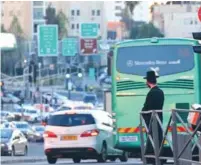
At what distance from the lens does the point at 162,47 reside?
96.7 feet

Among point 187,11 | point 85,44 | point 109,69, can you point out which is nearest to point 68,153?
point 109,69

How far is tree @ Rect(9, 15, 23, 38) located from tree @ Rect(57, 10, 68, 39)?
19.5ft

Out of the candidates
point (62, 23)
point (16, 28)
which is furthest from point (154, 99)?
point (62, 23)

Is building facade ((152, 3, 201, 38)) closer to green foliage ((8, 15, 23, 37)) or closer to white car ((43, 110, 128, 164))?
green foliage ((8, 15, 23, 37))

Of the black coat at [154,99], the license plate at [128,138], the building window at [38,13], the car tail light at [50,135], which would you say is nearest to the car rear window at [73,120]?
the car tail light at [50,135]

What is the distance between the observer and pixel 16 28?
16862cm

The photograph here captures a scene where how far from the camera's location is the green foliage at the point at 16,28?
166m

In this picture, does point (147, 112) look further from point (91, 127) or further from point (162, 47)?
point (91, 127)

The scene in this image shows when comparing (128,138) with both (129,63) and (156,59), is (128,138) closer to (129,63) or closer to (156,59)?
(129,63)

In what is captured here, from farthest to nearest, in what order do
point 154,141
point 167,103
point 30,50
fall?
point 30,50, point 167,103, point 154,141

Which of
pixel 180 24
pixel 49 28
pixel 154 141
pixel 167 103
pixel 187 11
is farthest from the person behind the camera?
pixel 187 11

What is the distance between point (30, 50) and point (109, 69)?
117 m

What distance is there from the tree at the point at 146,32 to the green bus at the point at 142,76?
130 m

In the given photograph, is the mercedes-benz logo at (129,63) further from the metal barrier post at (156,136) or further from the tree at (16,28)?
the tree at (16,28)
